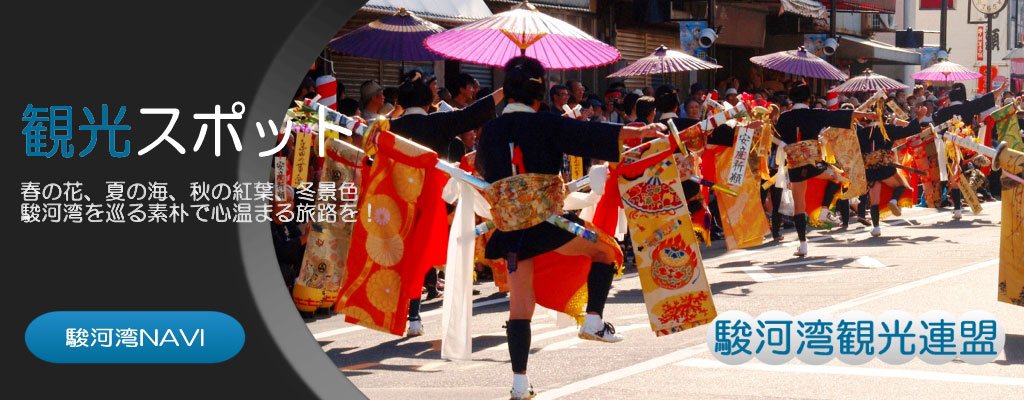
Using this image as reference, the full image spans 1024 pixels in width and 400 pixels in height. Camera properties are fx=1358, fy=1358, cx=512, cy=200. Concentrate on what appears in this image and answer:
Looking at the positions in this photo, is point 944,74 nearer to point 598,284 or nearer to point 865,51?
point 865,51

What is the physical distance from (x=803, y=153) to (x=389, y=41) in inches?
180

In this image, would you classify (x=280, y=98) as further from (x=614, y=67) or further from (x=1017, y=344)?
(x=614, y=67)

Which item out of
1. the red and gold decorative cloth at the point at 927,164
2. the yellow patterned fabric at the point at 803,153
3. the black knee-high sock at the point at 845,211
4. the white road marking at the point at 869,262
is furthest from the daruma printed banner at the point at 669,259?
the red and gold decorative cloth at the point at 927,164

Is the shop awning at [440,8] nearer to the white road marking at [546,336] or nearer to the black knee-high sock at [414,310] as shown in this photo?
the black knee-high sock at [414,310]

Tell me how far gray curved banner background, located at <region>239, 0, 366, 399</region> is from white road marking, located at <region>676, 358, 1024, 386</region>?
304 centimetres

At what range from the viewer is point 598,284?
7.41 meters

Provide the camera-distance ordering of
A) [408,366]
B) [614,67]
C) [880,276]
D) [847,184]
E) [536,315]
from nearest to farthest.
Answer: [408,366]
[536,315]
[880,276]
[847,184]
[614,67]

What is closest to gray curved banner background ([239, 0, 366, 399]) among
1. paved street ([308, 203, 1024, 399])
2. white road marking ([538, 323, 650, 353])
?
paved street ([308, 203, 1024, 399])

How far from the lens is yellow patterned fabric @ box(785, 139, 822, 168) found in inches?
563

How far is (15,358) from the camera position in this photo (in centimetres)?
546

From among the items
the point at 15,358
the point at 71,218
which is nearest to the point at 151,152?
the point at 71,218

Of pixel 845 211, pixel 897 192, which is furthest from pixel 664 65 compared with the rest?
pixel 897 192

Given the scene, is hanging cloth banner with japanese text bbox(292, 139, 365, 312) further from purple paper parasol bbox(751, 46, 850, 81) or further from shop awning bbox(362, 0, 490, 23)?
purple paper parasol bbox(751, 46, 850, 81)

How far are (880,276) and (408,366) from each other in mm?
5574
